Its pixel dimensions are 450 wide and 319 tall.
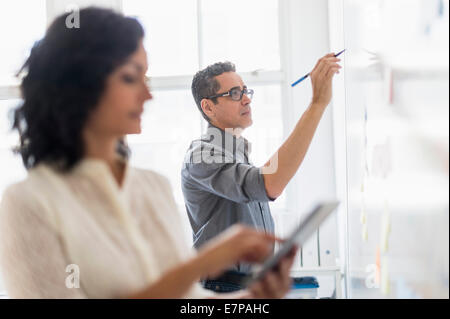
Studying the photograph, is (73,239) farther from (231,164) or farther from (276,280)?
(231,164)

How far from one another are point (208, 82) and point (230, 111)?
0.45 feet

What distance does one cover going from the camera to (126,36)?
2.47ft

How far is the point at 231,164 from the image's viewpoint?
5.22 feet

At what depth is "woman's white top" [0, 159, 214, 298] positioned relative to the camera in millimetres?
731

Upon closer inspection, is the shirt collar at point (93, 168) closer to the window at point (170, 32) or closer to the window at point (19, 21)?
the window at point (170, 32)

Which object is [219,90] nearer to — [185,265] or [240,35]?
[185,265]

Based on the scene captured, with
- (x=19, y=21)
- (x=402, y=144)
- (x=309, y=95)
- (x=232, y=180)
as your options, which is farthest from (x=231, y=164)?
(x=19, y=21)

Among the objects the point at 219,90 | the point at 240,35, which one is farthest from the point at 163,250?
the point at 240,35

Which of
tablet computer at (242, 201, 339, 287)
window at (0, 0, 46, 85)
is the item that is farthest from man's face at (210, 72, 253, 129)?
window at (0, 0, 46, 85)

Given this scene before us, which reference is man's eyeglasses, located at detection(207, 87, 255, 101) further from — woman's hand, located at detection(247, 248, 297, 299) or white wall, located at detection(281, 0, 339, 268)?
white wall, located at detection(281, 0, 339, 268)

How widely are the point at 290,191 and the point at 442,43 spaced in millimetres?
2626

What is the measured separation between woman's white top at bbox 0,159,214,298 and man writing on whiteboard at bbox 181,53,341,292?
0.69 meters

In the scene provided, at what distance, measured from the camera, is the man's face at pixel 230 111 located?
1806mm

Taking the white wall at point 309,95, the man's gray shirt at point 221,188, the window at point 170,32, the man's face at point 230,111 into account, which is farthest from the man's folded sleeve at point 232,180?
the window at point 170,32
